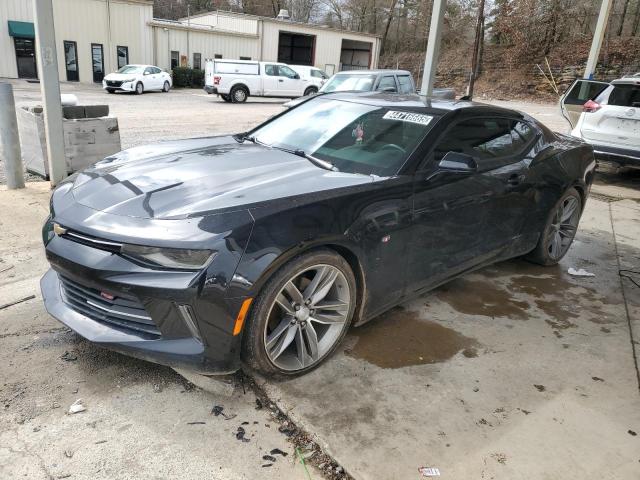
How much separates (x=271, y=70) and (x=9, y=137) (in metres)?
18.5

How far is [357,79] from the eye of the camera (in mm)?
12680

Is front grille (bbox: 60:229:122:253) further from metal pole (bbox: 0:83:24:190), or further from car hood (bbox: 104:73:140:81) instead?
car hood (bbox: 104:73:140:81)

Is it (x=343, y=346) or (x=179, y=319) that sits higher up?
(x=179, y=319)

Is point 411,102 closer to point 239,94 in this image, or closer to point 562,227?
point 562,227

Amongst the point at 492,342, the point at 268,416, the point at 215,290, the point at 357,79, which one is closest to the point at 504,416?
the point at 492,342

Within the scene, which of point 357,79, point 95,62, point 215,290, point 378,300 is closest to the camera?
point 215,290

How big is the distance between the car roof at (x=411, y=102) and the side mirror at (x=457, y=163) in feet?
1.39

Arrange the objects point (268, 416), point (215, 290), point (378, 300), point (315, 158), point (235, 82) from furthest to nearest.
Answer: point (235, 82)
point (315, 158)
point (378, 300)
point (268, 416)
point (215, 290)

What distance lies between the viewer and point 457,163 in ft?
10.7

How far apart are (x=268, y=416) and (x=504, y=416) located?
47.4 inches

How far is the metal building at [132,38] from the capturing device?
27.6 metres

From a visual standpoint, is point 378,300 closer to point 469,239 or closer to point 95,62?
point 469,239

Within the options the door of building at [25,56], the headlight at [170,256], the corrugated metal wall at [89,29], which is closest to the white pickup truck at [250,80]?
the corrugated metal wall at [89,29]

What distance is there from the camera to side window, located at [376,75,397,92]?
12.4m
